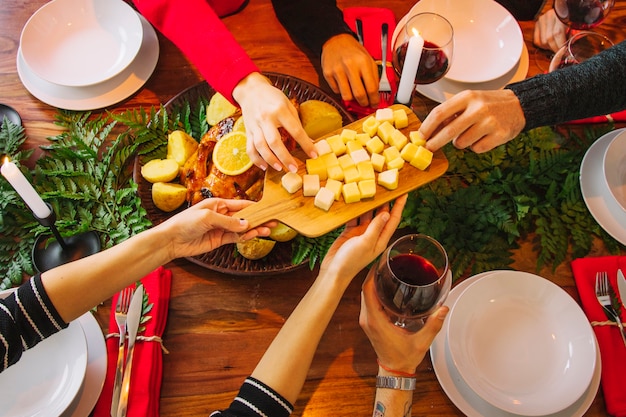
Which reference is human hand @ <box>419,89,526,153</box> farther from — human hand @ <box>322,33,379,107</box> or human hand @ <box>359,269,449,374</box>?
human hand @ <box>359,269,449,374</box>

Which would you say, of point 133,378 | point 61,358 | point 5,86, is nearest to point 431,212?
point 133,378

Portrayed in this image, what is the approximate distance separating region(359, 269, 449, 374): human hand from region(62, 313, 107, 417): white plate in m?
0.73

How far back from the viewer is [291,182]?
1.43 m

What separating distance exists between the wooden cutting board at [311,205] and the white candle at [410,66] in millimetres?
234

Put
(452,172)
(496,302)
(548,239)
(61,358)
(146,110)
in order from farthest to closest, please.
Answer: (146,110) → (452,172) → (548,239) → (496,302) → (61,358)

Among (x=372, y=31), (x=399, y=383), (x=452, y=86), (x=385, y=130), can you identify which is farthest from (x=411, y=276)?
(x=372, y=31)

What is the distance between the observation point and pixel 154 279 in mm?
1460

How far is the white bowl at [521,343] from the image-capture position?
129 cm

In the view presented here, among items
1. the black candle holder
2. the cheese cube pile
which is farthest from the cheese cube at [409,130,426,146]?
the black candle holder

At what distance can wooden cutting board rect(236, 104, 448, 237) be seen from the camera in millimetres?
1405

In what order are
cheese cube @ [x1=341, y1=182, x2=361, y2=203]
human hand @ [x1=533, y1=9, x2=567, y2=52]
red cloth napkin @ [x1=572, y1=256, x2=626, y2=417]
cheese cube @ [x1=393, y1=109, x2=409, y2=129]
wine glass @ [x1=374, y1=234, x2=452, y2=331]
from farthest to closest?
human hand @ [x1=533, y1=9, x2=567, y2=52]
cheese cube @ [x1=393, y1=109, x2=409, y2=129]
cheese cube @ [x1=341, y1=182, x2=361, y2=203]
red cloth napkin @ [x1=572, y1=256, x2=626, y2=417]
wine glass @ [x1=374, y1=234, x2=452, y2=331]

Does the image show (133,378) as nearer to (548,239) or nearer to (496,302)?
(496,302)

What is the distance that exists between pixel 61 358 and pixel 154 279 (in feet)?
1.04

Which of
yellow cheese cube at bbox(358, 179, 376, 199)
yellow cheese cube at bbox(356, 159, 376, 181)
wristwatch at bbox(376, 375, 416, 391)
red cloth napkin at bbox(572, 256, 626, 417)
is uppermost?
yellow cheese cube at bbox(356, 159, 376, 181)
